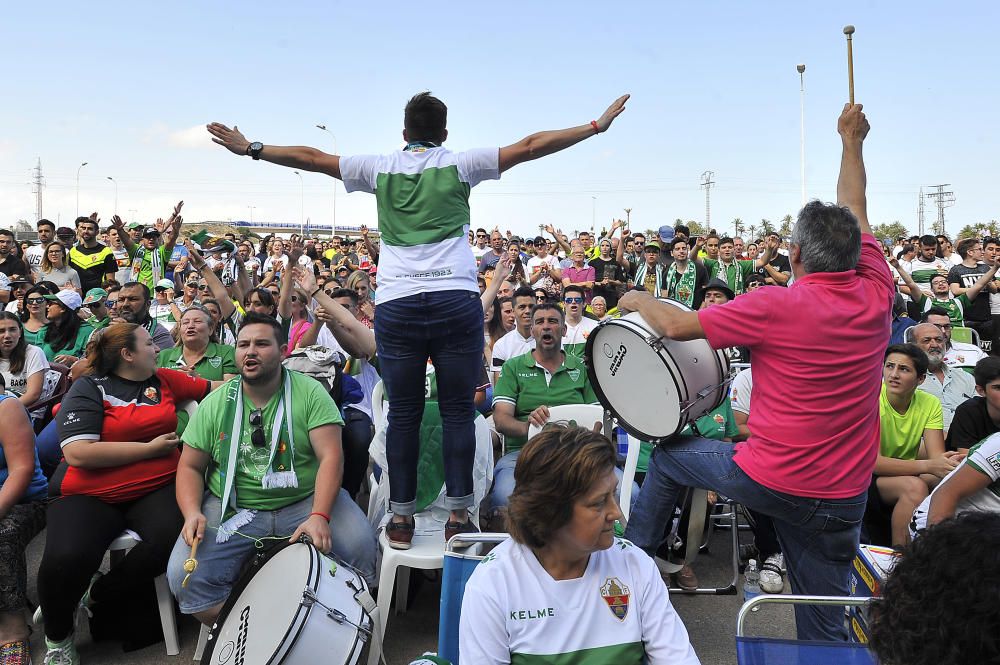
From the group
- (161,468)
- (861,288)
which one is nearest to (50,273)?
(161,468)

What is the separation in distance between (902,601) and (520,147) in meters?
2.57

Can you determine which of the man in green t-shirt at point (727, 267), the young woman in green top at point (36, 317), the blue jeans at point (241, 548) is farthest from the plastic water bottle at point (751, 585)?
the man in green t-shirt at point (727, 267)

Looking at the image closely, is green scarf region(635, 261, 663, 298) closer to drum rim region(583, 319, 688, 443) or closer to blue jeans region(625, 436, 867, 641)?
drum rim region(583, 319, 688, 443)

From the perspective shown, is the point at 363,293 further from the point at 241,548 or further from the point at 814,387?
the point at 814,387

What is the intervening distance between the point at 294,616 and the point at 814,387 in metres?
2.07

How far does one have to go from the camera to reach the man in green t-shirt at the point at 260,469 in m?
3.67

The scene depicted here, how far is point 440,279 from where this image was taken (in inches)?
132

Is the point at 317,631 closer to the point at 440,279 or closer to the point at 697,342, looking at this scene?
the point at 440,279

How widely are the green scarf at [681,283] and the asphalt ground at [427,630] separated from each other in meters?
5.59

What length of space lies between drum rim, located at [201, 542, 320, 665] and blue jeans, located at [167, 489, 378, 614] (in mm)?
525

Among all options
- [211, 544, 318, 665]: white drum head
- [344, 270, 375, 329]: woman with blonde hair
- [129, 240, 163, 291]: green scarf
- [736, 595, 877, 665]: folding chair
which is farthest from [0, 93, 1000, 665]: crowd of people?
A: [129, 240, 163, 291]: green scarf

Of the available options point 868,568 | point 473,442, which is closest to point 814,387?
point 868,568

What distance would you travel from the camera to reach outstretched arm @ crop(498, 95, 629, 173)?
3.30 meters

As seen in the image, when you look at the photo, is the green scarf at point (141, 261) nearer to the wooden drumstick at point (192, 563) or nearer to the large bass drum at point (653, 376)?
the wooden drumstick at point (192, 563)
